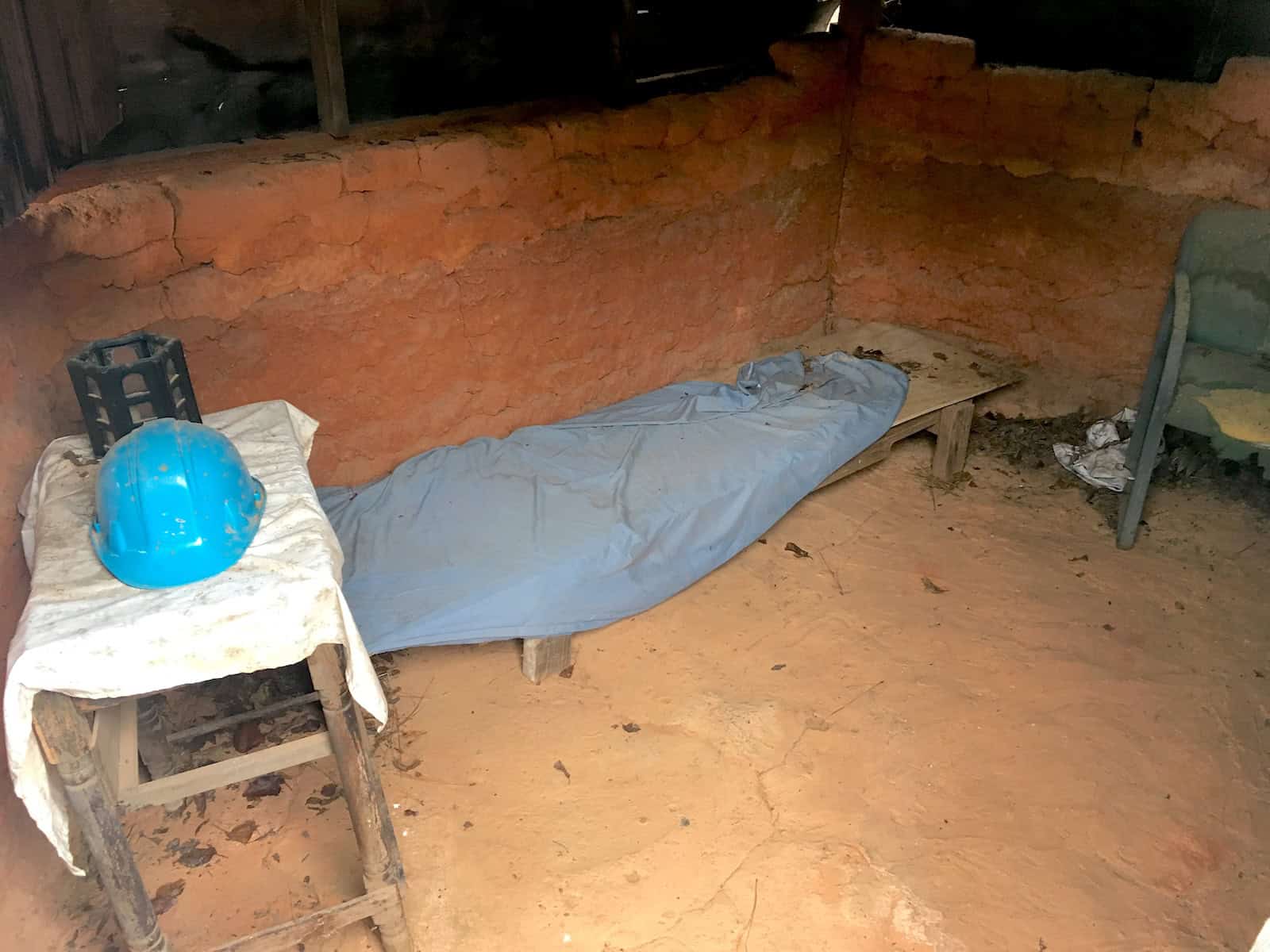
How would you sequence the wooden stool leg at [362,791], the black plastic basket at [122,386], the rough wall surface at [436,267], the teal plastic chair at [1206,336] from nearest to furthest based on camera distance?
the wooden stool leg at [362,791]
the black plastic basket at [122,386]
the rough wall surface at [436,267]
the teal plastic chair at [1206,336]

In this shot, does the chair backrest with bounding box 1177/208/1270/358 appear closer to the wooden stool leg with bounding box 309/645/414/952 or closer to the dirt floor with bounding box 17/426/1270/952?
the dirt floor with bounding box 17/426/1270/952

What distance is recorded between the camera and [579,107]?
3.57m

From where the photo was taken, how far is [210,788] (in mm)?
1970

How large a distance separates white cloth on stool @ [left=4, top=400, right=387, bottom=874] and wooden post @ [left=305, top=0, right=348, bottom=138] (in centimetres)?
159

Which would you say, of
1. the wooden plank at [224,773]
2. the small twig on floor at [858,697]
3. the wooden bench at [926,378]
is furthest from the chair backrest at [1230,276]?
the wooden plank at [224,773]

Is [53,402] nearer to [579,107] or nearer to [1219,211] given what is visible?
[579,107]

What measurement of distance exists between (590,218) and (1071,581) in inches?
87.5

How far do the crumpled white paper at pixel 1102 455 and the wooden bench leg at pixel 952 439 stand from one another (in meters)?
0.42

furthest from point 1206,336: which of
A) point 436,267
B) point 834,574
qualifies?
point 436,267

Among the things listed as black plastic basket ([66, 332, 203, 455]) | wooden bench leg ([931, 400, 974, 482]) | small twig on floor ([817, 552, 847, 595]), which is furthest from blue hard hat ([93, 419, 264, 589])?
wooden bench leg ([931, 400, 974, 482])

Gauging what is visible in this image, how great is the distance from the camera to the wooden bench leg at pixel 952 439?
13.1 ft

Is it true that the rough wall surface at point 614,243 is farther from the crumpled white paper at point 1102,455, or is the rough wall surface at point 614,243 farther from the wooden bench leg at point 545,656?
the wooden bench leg at point 545,656

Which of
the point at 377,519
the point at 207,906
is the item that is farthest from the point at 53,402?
the point at 207,906

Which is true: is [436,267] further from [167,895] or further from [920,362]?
[920,362]
